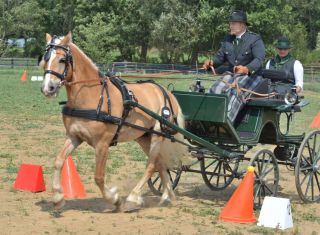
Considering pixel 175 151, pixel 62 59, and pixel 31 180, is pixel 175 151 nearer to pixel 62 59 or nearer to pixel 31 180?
pixel 31 180

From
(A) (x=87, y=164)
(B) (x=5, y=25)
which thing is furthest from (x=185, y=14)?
(A) (x=87, y=164)

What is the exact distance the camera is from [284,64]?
8.88 m

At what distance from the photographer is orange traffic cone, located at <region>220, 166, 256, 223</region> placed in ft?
22.9

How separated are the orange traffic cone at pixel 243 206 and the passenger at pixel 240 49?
1515mm

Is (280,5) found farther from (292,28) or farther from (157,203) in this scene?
(157,203)

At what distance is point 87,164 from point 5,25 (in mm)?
51800

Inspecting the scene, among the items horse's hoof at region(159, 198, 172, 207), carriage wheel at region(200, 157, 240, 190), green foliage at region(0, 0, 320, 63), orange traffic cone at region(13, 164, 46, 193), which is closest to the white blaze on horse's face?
orange traffic cone at region(13, 164, 46, 193)

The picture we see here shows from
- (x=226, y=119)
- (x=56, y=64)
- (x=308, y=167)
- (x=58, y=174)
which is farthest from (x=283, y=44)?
(x=58, y=174)

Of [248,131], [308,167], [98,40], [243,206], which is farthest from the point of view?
[98,40]

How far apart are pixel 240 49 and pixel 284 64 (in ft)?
3.55

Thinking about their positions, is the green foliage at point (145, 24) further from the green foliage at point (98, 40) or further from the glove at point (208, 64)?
the glove at point (208, 64)

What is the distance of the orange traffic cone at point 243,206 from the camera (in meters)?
6.99

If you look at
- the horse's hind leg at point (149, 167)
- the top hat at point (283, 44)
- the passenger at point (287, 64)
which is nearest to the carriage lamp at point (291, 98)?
the passenger at point (287, 64)

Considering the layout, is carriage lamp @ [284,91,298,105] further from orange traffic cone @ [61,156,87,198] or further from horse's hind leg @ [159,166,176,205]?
orange traffic cone @ [61,156,87,198]
